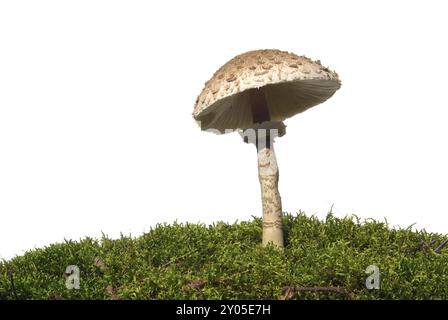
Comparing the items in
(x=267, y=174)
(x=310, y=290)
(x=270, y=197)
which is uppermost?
(x=267, y=174)

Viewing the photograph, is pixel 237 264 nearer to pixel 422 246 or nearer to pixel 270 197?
pixel 270 197

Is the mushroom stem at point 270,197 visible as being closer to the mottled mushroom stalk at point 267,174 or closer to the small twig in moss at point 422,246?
the mottled mushroom stalk at point 267,174

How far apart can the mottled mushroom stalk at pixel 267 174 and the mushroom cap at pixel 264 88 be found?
114 millimetres

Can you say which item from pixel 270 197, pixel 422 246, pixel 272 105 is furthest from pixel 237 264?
pixel 422 246

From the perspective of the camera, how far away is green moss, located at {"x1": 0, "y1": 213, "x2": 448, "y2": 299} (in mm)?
3447

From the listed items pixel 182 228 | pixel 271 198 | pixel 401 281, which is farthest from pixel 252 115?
pixel 401 281

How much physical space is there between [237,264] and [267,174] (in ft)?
2.04

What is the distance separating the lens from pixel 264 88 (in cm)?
421

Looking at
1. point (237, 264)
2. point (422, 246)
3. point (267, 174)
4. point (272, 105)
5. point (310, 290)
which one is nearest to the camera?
point (310, 290)

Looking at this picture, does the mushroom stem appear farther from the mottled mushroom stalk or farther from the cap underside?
the cap underside

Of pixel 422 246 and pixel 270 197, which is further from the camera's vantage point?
pixel 422 246

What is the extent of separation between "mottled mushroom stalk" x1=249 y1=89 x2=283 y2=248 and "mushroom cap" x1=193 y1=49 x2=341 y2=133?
11cm

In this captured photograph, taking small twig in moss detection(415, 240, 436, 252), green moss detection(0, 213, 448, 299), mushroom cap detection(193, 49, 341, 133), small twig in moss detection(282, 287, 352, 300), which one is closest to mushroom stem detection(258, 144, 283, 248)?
green moss detection(0, 213, 448, 299)
